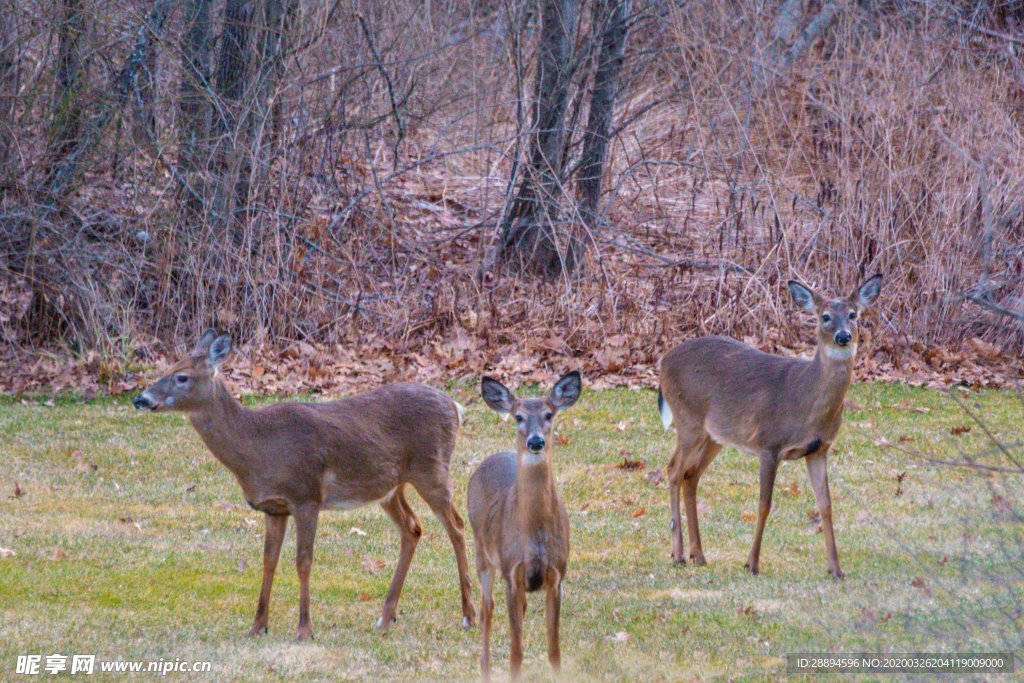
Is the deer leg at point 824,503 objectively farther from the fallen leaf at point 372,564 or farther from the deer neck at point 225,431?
the deer neck at point 225,431

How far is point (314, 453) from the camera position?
548 centimetres

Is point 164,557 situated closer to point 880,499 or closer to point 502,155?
point 880,499

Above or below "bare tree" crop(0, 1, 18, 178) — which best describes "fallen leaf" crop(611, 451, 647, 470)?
below

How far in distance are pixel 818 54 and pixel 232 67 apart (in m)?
9.61

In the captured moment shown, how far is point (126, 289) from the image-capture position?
12.4 m

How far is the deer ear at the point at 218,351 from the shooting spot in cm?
567

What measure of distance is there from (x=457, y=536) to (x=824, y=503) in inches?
77.7

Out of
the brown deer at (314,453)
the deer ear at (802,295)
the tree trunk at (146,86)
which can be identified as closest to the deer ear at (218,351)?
the brown deer at (314,453)

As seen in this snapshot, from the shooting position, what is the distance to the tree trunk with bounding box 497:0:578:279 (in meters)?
13.5

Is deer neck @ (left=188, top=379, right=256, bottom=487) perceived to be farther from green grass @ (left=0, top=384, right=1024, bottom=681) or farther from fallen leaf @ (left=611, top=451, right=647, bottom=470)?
fallen leaf @ (left=611, top=451, right=647, bottom=470)

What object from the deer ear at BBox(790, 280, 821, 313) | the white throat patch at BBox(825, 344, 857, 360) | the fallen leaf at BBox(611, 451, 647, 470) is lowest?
the fallen leaf at BBox(611, 451, 647, 470)

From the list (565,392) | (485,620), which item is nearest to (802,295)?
(565,392)

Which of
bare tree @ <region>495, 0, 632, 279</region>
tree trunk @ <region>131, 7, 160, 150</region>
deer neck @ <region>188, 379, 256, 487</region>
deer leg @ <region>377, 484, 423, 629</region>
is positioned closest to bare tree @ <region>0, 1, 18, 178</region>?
tree trunk @ <region>131, 7, 160, 150</region>

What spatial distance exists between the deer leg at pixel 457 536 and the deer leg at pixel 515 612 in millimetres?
901
